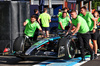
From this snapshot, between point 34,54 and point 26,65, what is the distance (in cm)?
45

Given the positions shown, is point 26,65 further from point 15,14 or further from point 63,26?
point 63,26

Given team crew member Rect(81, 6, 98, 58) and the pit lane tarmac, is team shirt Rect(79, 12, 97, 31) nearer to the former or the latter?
team crew member Rect(81, 6, 98, 58)

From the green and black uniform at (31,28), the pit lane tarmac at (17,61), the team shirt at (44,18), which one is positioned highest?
the team shirt at (44,18)

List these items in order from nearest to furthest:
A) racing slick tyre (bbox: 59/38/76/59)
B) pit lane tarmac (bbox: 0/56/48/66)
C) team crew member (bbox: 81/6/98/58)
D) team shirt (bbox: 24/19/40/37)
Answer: racing slick tyre (bbox: 59/38/76/59) < pit lane tarmac (bbox: 0/56/48/66) < team crew member (bbox: 81/6/98/58) < team shirt (bbox: 24/19/40/37)

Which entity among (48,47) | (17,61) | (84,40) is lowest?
(17,61)

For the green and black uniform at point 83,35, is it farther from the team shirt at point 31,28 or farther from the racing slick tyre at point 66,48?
the team shirt at point 31,28

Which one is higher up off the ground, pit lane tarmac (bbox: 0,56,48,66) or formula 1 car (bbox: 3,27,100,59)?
formula 1 car (bbox: 3,27,100,59)

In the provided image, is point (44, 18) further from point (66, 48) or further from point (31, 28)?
point (66, 48)

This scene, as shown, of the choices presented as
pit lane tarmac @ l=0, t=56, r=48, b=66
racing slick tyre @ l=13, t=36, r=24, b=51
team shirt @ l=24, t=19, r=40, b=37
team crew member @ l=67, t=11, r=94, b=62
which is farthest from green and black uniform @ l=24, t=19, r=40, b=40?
team crew member @ l=67, t=11, r=94, b=62

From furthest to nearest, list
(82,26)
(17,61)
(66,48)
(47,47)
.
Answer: (17,61) → (47,47) → (82,26) → (66,48)

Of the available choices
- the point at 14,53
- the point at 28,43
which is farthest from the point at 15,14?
the point at 14,53

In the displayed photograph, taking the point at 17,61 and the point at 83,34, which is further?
the point at 17,61

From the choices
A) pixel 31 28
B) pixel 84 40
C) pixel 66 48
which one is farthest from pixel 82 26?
pixel 31 28

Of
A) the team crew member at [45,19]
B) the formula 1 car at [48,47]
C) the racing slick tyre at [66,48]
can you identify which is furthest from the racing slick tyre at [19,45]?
the team crew member at [45,19]
